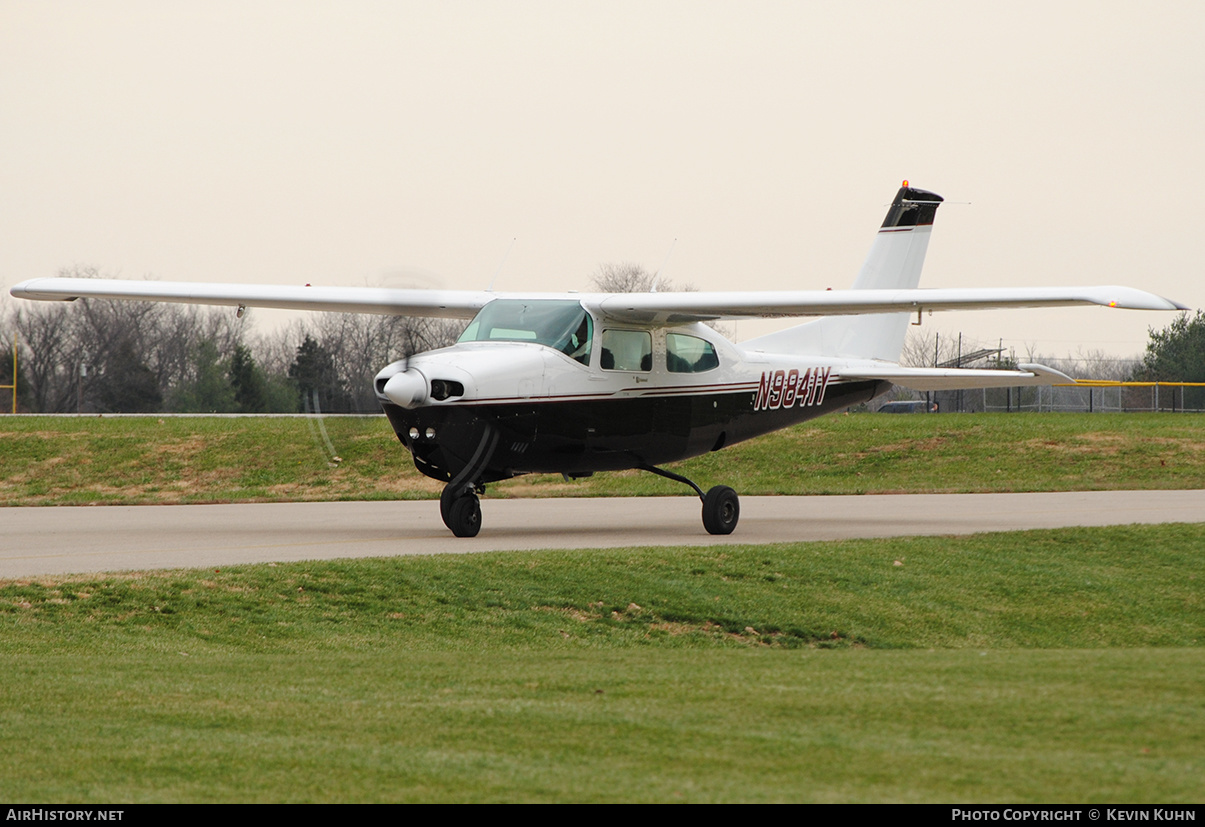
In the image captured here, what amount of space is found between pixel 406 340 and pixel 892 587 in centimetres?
666

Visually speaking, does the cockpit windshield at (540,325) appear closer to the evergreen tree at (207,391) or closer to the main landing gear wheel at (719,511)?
the main landing gear wheel at (719,511)

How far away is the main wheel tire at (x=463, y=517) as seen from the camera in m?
17.2

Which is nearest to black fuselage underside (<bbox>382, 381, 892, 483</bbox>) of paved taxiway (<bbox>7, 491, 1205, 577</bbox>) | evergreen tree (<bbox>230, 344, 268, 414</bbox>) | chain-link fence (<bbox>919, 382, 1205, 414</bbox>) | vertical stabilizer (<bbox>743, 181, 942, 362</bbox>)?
paved taxiway (<bbox>7, 491, 1205, 577</bbox>)

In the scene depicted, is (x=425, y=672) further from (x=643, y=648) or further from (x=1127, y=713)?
(x=1127, y=713)

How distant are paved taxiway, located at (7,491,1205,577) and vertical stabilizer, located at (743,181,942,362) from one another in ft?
9.17

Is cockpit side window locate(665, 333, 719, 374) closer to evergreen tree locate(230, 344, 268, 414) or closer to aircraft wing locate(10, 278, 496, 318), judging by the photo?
aircraft wing locate(10, 278, 496, 318)

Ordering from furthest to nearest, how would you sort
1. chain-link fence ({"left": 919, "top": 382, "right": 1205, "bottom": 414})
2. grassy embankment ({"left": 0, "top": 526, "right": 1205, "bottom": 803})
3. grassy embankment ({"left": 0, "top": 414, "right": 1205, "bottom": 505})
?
chain-link fence ({"left": 919, "top": 382, "right": 1205, "bottom": 414}) < grassy embankment ({"left": 0, "top": 414, "right": 1205, "bottom": 505}) < grassy embankment ({"left": 0, "top": 526, "right": 1205, "bottom": 803})

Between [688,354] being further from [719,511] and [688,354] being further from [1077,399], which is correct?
[1077,399]

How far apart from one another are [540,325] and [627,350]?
1.42m

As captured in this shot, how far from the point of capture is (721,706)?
7.04 metres

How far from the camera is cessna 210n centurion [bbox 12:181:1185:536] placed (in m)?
16.2

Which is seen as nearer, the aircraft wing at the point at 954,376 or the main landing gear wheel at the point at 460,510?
the main landing gear wheel at the point at 460,510

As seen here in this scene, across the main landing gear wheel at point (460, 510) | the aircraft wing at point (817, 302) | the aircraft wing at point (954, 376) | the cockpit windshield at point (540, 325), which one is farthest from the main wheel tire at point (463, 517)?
the aircraft wing at point (954, 376)

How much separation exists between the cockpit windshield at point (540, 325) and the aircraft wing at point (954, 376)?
5584 millimetres
